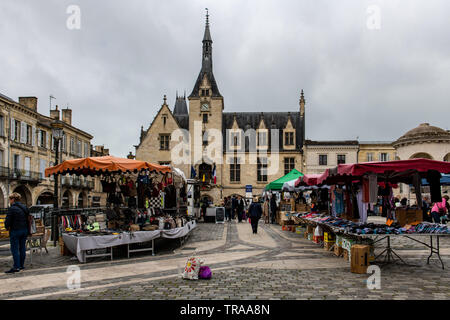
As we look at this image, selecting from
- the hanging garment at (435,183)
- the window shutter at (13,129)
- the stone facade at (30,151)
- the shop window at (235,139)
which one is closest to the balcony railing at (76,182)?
the stone facade at (30,151)

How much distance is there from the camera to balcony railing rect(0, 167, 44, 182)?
1296 inches

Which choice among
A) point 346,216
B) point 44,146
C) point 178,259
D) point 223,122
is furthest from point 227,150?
point 178,259

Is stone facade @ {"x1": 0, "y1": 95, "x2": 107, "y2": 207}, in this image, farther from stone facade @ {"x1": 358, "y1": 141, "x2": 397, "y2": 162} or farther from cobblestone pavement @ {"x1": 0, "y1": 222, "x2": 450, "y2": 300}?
stone facade @ {"x1": 358, "y1": 141, "x2": 397, "y2": 162}

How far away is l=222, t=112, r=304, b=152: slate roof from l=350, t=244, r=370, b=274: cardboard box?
124ft

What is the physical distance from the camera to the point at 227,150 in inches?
1779

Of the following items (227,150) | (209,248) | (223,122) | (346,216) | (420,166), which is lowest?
(209,248)

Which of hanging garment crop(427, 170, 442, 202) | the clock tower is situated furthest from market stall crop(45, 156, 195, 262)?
the clock tower

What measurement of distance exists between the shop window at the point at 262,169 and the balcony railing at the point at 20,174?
75.2 feet

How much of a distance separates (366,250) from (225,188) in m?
36.3

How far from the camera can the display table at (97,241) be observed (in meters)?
9.61

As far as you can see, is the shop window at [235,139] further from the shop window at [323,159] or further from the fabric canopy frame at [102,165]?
the fabric canopy frame at [102,165]

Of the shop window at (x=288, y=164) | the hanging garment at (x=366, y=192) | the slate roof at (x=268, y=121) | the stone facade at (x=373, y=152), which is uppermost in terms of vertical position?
the slate roof at (x=268, y=121)

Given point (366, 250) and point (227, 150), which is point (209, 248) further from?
point (227, 150)
